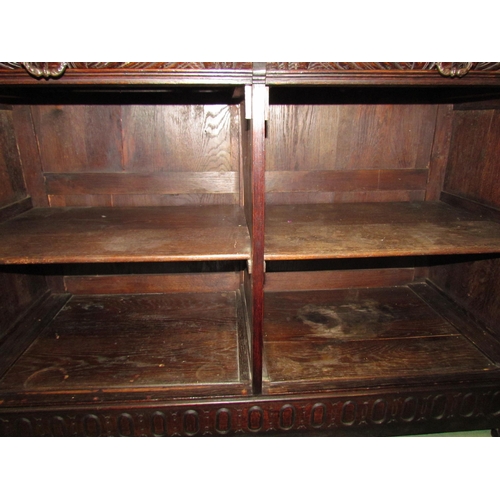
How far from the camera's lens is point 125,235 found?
122 cm

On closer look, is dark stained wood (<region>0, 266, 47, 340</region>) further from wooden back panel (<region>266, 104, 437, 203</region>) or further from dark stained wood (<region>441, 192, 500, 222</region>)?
dark stained wood (<region>441, 192, 500, 222</region>)

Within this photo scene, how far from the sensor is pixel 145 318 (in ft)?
5.04

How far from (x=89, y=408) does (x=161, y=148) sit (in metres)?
1.05

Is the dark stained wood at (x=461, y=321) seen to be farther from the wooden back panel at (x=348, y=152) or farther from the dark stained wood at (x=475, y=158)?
the wooden back panel at (x=348, y=152)

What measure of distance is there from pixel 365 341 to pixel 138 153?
4.12 feet

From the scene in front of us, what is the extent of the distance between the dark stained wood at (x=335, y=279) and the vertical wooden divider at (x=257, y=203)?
645 mm

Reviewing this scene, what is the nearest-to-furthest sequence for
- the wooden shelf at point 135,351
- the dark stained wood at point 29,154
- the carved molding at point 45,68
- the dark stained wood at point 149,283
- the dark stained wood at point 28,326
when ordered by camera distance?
the carved molding at point 45,68, the wooden shelf at point 135,351, the dark stained wood at point 28,326, the dark stained wood at point 29,154, the dark stained wood at point 149,283

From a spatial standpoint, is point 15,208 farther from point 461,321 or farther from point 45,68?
point 461,321

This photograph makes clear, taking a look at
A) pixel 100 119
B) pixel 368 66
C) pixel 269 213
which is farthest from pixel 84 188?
pixel 368 66

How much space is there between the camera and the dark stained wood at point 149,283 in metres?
1.70

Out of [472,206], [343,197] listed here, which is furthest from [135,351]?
[472,206]

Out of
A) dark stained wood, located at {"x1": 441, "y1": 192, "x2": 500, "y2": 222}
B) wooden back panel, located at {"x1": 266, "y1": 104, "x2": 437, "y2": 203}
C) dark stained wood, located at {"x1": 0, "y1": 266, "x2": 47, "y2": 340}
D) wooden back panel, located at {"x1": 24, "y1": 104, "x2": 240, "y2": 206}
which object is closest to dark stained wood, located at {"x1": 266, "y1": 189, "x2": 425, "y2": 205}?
wooden back panel, located at {"x1": 266, "y1": 104, "x2": 437, "y2": 203}

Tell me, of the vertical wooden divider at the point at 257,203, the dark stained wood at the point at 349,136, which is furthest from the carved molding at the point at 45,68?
the dark stained wood at the point at 349,136

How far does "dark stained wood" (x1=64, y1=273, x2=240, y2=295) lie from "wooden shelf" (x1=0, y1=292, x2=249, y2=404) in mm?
35
